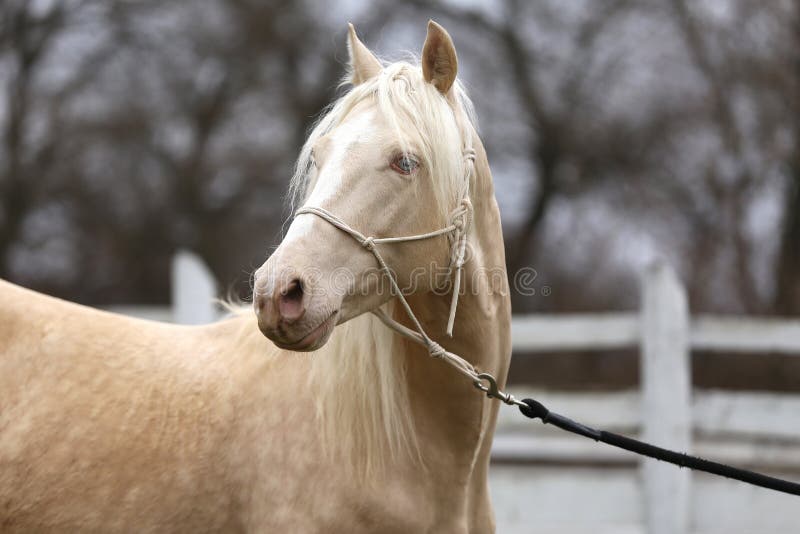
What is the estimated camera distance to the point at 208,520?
2.23 m

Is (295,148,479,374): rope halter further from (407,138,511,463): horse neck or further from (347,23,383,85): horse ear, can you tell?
(347,23,383,85): horse ear

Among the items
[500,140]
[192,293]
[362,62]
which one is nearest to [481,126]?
[500,140]

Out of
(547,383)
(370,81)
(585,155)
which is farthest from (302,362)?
(585,155)

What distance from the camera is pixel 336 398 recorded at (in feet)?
7.35

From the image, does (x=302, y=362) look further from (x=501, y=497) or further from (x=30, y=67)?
(x=30, y=67)

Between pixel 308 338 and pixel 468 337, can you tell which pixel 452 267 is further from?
pixel 308 338

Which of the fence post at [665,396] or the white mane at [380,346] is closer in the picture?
the white mane at [380,346]

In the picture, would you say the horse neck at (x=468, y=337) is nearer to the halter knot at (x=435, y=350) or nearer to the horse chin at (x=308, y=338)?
the halter knot at (x=435, y=350)

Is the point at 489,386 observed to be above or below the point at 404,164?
below

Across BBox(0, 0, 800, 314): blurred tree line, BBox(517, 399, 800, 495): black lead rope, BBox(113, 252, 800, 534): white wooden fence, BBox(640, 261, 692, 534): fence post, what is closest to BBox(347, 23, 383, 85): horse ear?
BBox(517, 399, 800, 495): black lead rope

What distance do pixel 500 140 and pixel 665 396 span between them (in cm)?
758

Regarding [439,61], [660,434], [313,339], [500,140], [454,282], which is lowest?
[660,434]

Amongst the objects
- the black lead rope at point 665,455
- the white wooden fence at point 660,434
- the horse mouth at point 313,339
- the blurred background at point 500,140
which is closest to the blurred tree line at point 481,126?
the blurred background at point 500,140

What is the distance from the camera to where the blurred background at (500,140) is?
9027 millimetres
